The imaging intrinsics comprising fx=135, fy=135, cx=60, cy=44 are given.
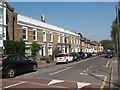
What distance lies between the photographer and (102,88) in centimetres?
682

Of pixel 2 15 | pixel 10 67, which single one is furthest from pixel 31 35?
pixel 10 67

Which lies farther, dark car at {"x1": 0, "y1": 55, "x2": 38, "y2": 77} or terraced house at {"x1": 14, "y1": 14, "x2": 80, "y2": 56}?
terraced house at {"x1": 14, "y1": 14, "x2": 80, "y2": 56}

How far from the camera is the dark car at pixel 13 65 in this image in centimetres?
920

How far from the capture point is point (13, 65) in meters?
9.85

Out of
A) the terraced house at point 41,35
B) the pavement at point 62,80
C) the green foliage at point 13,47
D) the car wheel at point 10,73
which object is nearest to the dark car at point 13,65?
the car wheel at point 10,73

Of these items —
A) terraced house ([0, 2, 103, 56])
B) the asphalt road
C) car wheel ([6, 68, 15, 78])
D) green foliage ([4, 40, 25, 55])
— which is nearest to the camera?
the asphalt road

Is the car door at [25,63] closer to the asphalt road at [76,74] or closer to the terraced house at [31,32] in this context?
the asphalt road at [76,74]

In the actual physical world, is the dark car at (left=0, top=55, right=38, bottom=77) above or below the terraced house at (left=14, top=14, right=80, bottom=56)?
below

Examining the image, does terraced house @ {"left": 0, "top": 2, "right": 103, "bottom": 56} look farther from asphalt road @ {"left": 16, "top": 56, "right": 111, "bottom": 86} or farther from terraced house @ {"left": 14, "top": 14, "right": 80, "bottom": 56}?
asphalt road @ {"left": 16, "top": 56, "right": 111, "bottom": 86}

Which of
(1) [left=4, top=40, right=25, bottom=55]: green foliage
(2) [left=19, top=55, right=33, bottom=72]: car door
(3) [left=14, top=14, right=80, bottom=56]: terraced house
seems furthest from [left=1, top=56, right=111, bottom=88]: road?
(3) [left=14, top=14, right=80, bottom=56]: terraced house

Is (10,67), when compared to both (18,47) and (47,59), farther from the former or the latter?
(47,59)

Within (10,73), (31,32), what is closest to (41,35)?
(31,32)

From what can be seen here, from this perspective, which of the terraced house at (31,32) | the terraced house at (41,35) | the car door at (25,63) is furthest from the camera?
the terraced house at (41,35)

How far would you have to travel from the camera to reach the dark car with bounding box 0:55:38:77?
362 inches
